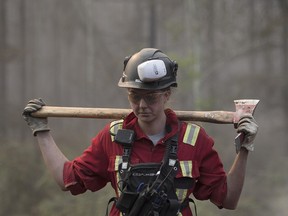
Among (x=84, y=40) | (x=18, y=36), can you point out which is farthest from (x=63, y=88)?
(x=18, y=36)

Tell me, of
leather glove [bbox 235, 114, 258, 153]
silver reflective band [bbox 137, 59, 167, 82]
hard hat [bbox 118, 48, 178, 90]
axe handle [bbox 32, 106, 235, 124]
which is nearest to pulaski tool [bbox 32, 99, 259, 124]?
axe handle [bbox 32, 106, 235, 124]

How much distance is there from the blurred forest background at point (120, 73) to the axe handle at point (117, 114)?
0.59 feet

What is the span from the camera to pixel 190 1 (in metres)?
22.8

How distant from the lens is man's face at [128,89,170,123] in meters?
3.81

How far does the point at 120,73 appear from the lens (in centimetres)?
2772

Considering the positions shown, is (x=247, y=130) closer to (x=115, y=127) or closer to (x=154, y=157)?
(x=154, y=157)

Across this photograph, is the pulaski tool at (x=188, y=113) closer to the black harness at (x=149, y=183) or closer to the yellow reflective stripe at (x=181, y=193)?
the black harness at (x=149, y=183)

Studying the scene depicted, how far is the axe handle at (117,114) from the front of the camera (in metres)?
4.17

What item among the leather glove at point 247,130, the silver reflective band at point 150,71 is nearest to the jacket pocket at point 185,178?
the leather glove at point 247,130

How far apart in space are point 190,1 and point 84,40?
40.9ft

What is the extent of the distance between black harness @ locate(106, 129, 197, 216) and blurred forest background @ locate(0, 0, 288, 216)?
1.80 ft

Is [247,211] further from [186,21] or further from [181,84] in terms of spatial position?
[186,21]

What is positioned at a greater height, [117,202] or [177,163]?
[177,163]

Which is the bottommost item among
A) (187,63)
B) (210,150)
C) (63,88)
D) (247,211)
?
(63,88)
